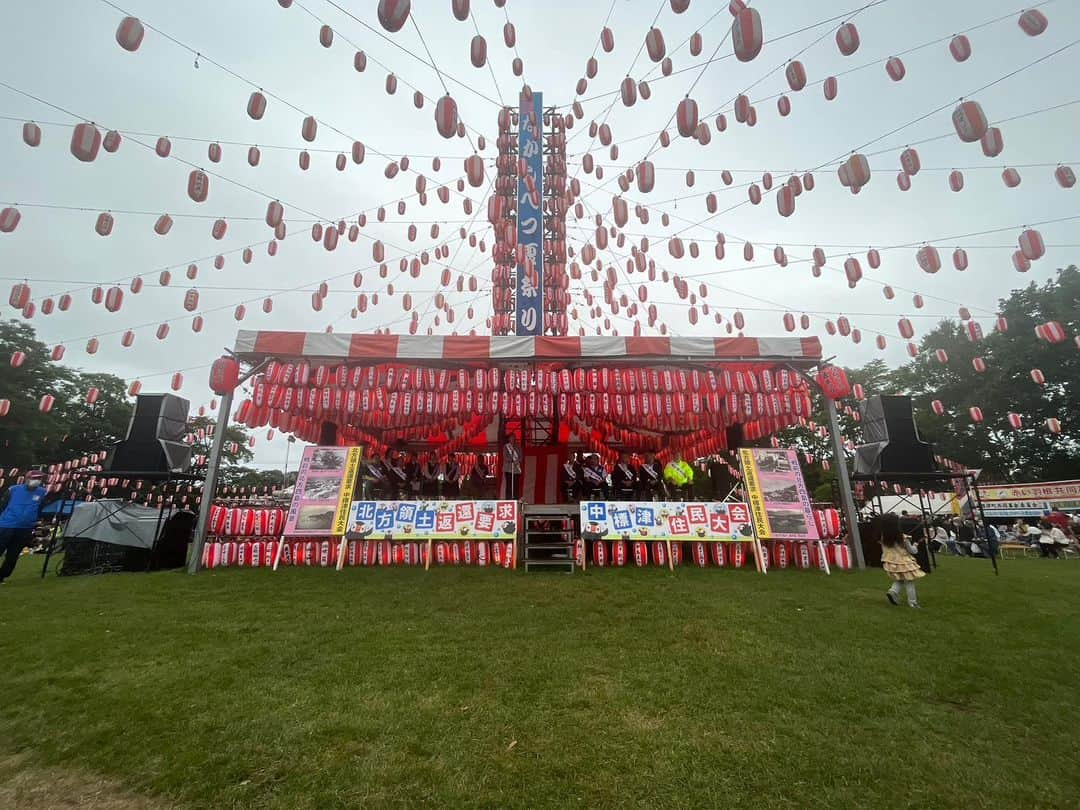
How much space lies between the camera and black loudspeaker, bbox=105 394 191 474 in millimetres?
8312

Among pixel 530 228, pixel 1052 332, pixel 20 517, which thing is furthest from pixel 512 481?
pixel 1052 332

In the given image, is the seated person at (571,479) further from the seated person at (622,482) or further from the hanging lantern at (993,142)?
the hanging lantern at (993,142)

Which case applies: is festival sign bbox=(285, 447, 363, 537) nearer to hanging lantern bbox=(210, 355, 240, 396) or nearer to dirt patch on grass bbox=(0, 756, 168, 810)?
hanging lantern bbox=(210, 355, 240, 396)

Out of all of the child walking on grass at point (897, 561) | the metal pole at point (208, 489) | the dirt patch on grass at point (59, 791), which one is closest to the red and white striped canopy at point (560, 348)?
the metal pole at point (208, 489)

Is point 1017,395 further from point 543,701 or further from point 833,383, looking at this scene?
point 543,701

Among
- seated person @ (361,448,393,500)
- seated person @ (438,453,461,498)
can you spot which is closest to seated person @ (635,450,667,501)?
seated person @ (438,453,461,498)

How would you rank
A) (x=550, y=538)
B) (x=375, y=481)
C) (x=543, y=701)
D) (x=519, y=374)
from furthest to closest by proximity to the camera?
(x=375, y=481) → (x=519, y=374) → (x=550, y=538) → (x=543, y=701)

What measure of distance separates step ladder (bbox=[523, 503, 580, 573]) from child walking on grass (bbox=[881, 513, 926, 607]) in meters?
4.27

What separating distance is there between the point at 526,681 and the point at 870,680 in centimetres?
263

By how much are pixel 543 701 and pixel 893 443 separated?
9.05 m

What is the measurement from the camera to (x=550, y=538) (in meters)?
8.27

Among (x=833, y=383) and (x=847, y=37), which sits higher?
(x=847, y=37)

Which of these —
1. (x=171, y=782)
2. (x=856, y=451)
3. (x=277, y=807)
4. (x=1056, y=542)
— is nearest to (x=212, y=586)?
(x=171, y=782)

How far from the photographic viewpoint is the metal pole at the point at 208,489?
7984 millimetres
